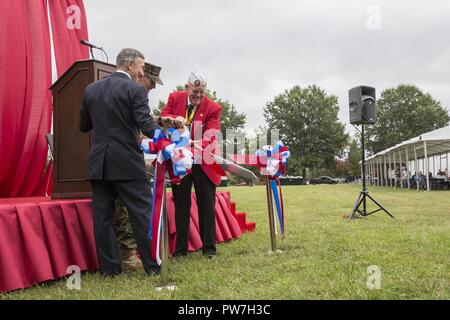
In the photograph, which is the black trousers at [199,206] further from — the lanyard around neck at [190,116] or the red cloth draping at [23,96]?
the red cloth draping at [23,96]

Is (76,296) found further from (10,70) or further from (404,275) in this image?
(10,70)

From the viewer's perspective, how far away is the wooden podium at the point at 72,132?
13.5 ft

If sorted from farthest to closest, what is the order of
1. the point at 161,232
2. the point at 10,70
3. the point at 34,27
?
the point at 34,27 < the point at 10,70 < the point at 161,232

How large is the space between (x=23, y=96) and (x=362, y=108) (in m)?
5.53

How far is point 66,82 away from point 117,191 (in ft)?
4.53

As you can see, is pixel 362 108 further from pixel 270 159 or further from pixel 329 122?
pixel 329 122

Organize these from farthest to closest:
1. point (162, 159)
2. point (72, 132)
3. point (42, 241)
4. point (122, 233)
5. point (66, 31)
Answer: point (66, 31) → point (72, 132) → point (122, 233) → point (42, 241) → point (162, 159)

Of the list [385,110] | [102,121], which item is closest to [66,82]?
[102,121]

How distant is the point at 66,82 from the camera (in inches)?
167

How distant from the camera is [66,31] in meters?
5.94

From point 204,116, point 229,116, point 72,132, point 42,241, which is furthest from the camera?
point 229,116

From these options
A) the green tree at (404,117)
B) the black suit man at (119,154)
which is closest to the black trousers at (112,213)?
the black suit man at (119,154)

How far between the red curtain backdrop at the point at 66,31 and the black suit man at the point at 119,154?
2546 millimetres

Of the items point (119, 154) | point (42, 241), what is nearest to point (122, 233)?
point (42, 241)
